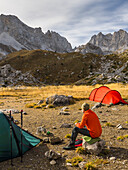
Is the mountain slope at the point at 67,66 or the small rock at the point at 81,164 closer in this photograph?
the small rock at the point at 81,164

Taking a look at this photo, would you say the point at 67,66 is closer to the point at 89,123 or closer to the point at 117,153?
the point at 89,123

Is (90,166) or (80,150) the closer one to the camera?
(90,166)

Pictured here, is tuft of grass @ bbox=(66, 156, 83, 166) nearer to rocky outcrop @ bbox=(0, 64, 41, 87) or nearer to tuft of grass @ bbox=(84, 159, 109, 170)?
tuft of grass @ bbox=(84, 159, 109, 170)

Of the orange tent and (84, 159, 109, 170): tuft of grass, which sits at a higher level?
the orange tent

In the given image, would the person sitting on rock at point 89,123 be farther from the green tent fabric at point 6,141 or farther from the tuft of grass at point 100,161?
the green tent fabric at point 6,141

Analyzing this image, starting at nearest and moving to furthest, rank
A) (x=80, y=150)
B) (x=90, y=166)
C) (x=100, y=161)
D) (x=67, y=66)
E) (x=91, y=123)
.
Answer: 1. (x=90, y=166)
2. (x=100, y=161)
3. (x=91, y=123)
4. (x=80, y=150)
5. (x=67, y=66)

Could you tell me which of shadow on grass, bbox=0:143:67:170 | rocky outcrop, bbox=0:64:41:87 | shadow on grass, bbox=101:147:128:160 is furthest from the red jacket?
rocky outcrop, bbox=0:64:41:87

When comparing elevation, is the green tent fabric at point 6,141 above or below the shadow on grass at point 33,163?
above

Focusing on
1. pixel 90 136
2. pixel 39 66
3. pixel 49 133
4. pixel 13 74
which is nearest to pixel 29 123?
pixel 49 133

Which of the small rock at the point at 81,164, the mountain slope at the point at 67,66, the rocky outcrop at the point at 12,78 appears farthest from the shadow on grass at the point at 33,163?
the mountain slope at the point at 67,66

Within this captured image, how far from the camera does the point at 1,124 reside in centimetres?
778

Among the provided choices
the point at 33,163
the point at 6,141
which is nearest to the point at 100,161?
the point at 33,163

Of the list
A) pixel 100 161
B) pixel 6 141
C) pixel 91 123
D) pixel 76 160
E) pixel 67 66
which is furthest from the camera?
pixel 67 66

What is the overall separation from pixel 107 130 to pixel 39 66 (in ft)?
275
